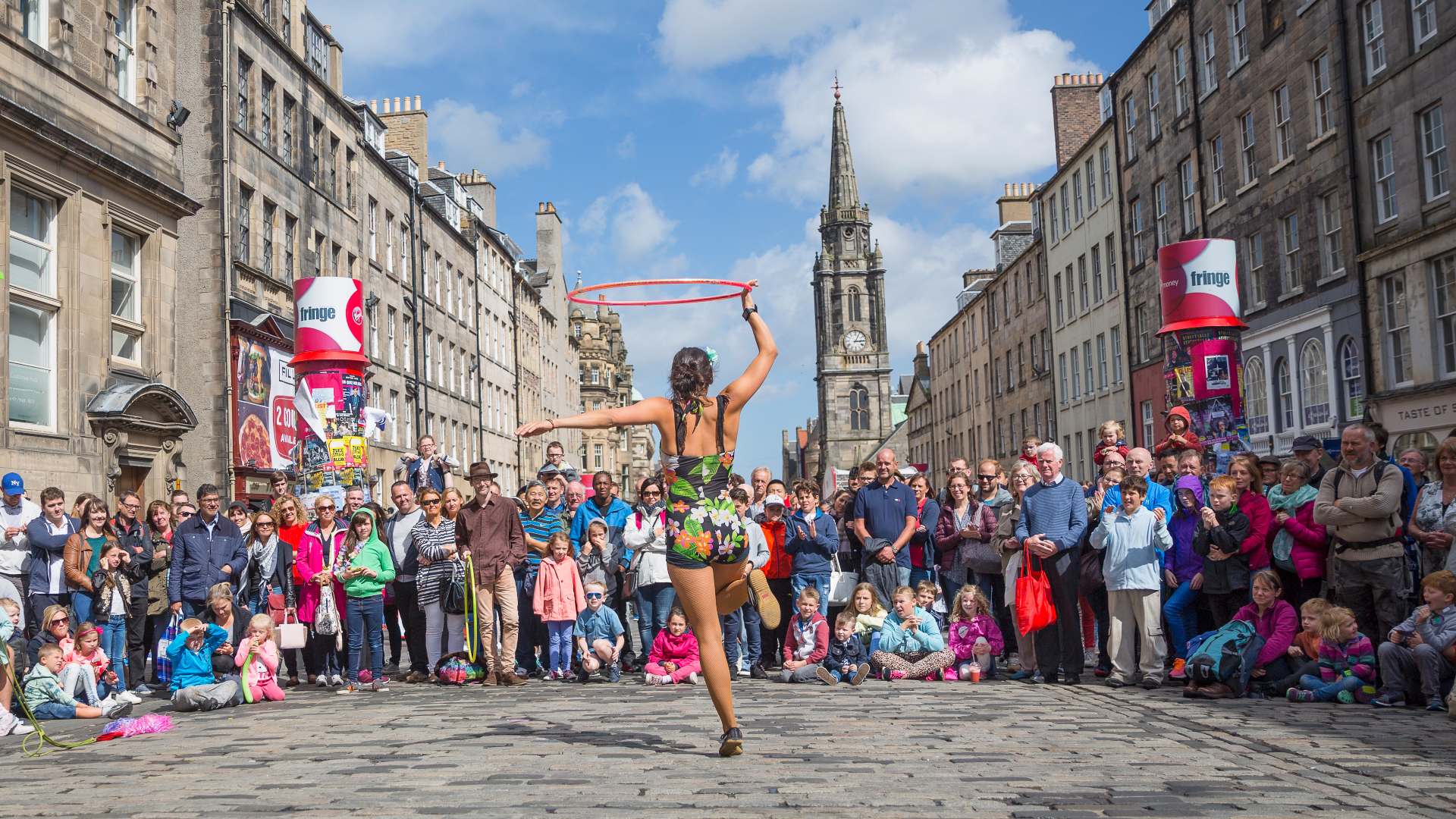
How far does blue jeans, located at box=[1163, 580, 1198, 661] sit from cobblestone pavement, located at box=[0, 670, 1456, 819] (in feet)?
2.90

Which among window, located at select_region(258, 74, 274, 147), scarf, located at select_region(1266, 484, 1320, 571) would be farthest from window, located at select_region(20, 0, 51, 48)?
scarf, located at select_region(1266, 484, 1320, 571)

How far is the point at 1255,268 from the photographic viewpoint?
2967cm

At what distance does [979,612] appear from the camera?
12234 mm

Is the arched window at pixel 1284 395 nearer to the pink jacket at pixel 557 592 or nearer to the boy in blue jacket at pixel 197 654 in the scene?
the pink jacket at pixel 557 592

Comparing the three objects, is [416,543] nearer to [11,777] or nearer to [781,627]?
[781,627]

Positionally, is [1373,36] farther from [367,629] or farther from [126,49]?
[126,49]

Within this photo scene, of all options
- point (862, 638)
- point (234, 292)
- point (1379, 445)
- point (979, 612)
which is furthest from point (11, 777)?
point (234, 292)

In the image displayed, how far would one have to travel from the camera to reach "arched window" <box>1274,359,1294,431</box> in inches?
1109

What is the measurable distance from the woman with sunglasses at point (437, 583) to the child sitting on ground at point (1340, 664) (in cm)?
751

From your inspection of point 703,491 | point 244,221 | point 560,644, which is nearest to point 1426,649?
point 703,491

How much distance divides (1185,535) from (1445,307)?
1425 centimetres

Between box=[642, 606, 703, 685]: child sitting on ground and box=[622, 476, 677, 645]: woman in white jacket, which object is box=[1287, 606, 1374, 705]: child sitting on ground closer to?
box=[642, 606, 703, 685]: child sitting on ground

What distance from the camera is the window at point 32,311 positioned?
57.8ft

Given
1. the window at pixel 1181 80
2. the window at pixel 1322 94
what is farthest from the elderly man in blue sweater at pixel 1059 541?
the window at pixel 1181 80
